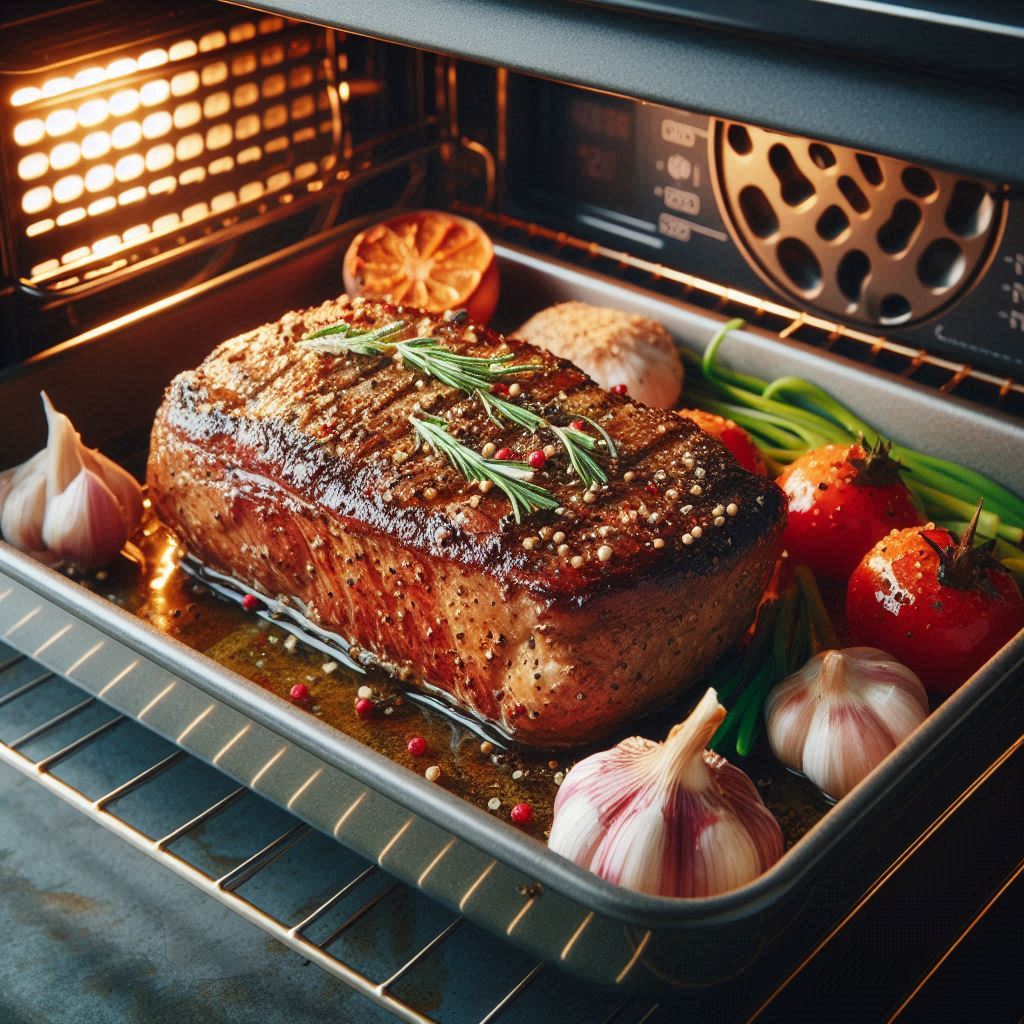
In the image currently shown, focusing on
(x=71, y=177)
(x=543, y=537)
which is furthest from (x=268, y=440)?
(x=71, y=177)

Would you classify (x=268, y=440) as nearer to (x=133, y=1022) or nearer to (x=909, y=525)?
(x=133, y=1022)

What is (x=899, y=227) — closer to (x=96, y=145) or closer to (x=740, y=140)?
(x=740, y=140)

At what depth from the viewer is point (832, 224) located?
201 cm

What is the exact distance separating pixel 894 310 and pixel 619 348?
16.9 inches

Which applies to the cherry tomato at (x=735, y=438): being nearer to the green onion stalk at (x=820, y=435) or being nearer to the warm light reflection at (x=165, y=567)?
the green onion stalk at (x=820, y=435)

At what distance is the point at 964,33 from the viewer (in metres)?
0.87

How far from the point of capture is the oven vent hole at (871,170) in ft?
6.27

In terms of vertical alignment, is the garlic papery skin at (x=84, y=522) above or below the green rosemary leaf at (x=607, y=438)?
below

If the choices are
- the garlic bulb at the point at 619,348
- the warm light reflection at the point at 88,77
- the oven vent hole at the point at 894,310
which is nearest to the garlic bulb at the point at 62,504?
the warm light reflection at the point at 88,77

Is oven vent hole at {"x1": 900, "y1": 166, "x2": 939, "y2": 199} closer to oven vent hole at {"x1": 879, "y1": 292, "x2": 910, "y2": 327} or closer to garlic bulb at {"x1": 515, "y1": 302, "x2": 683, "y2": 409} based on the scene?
oven vent hole at {"x1": 879, "y1": 292, "x2": 910, "y2": 327}

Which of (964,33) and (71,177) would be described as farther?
(71,177)

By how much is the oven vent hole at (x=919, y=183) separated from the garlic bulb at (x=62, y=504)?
1235 mm

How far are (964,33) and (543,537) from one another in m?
0.78

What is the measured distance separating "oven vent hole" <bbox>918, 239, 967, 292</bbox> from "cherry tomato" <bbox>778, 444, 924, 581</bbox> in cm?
28
